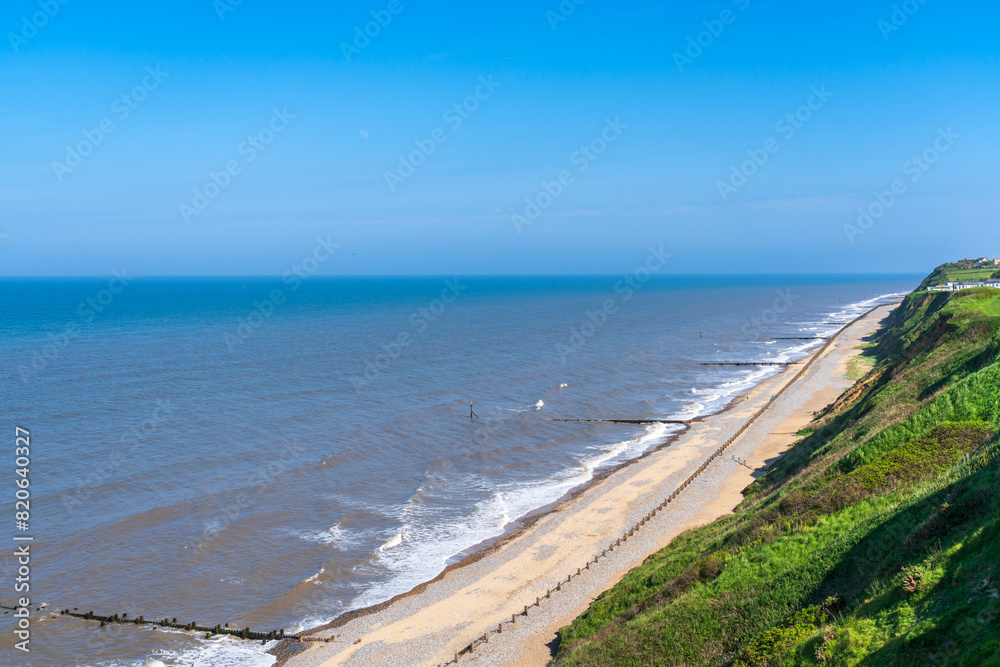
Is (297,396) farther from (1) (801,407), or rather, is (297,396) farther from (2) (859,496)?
(2) (859,496)

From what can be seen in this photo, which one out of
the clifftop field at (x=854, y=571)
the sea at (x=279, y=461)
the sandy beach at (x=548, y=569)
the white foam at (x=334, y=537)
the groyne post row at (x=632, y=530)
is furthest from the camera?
the white foam at (x=334, y=537)

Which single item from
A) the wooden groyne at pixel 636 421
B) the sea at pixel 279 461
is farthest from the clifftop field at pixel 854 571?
the wooden groyne at pixel 636 421

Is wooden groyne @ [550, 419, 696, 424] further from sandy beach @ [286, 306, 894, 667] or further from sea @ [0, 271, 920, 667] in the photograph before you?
sandy beach @ [286, 306, 894, 667]

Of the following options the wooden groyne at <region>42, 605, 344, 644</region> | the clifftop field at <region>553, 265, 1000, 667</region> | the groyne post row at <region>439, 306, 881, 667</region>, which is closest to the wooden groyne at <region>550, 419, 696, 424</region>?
the groyne post row at <region>439, 306, 881, 667</region>

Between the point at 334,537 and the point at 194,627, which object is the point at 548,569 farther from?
the point at 194,627

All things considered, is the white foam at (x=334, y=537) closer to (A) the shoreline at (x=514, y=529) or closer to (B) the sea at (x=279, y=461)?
(B) the sea at (x=279, y=461)

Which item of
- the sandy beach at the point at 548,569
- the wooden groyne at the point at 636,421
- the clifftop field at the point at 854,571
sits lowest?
the sandy beach at the point at 548,569
